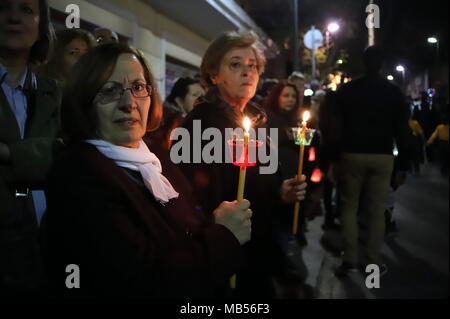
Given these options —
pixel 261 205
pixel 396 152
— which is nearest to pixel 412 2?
pixel 396 152

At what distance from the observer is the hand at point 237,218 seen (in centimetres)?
127

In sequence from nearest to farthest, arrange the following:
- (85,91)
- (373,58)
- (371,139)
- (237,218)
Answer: (85,91) → (237,218) → (373,58) → (371,139)

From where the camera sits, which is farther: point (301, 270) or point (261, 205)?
point (301, 270)

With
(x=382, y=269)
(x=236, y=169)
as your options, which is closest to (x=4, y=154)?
(x=236, y=169)

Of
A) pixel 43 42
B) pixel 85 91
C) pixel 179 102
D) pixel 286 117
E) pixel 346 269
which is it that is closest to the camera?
pixel 85 91

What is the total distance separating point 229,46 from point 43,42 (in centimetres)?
82

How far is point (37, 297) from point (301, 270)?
3199 mm

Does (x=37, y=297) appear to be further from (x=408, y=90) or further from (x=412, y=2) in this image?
(x=412, y=2)

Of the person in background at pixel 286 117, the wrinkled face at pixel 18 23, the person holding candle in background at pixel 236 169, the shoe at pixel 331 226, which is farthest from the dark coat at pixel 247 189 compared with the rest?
the shoe at pixel 331 226

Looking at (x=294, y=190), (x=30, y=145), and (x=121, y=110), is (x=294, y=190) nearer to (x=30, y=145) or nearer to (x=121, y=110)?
(x=121, y=110)

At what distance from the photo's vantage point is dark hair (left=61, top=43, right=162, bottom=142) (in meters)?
1.16

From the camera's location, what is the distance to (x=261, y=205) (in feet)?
6.37

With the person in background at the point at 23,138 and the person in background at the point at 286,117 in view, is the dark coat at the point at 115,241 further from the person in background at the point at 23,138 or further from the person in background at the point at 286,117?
the person in background at the point at 286,117

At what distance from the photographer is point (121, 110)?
1187 millimetres
